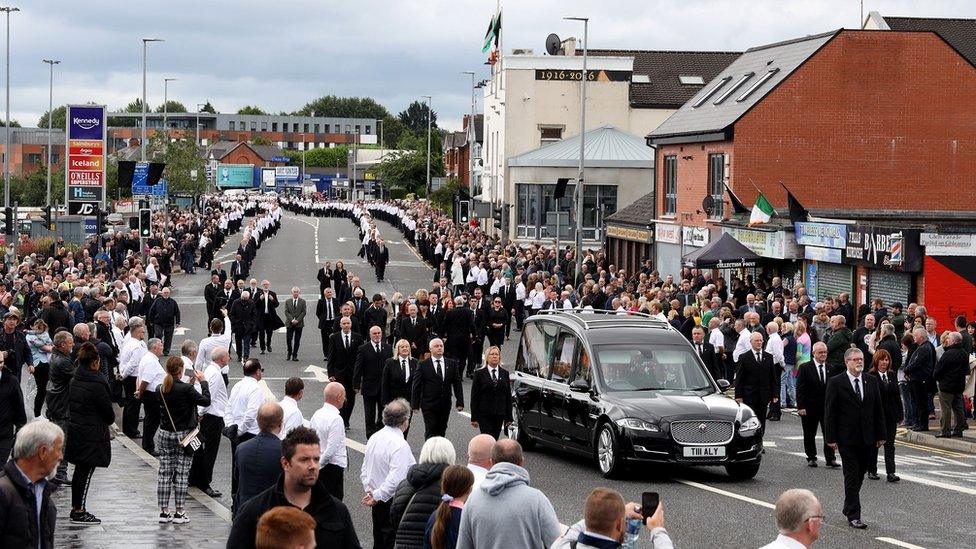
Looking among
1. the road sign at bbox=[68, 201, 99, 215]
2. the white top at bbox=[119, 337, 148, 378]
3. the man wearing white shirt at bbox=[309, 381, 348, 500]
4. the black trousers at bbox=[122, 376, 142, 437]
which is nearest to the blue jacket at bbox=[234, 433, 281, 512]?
the man wearing white shirt at bbox=[309, 381, 348, 500]

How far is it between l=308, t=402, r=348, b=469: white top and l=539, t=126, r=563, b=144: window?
6881cm

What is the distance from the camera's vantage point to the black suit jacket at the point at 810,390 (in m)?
18.4

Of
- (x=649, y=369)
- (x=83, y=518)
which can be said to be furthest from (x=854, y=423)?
(x=83, y=518)

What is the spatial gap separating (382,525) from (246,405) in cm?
307

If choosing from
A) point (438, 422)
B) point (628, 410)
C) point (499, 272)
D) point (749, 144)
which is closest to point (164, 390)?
point (438, 422)

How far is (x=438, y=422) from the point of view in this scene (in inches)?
687

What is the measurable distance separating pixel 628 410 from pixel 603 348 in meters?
1.35

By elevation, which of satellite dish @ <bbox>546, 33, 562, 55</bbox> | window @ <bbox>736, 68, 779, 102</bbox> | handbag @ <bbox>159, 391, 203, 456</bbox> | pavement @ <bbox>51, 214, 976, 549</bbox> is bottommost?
pavement @ <bbox>51, 214, 976, 549</bbox>

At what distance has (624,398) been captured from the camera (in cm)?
1723

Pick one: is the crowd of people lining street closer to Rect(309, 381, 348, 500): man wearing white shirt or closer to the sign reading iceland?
Rect(309, 381, 348, 500): man wearing white shirt

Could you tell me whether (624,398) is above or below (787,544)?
below

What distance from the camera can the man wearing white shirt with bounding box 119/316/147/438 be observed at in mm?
19156

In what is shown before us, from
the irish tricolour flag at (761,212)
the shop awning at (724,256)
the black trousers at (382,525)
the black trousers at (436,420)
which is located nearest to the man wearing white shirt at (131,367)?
the black trousers at (436,420)

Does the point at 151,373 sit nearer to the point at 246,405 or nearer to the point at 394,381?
the point at 394,381
